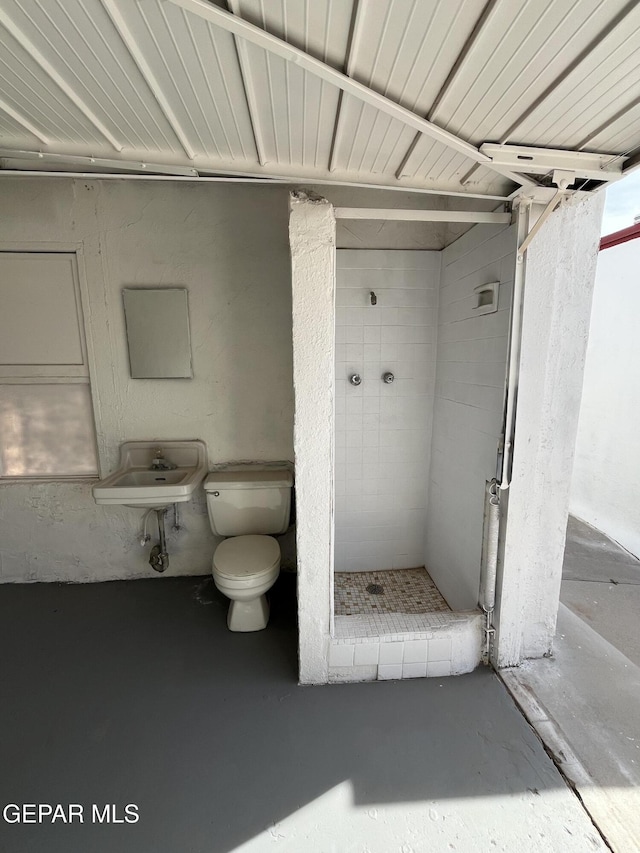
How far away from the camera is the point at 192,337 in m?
2.40

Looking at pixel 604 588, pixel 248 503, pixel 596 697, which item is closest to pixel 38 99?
pixel 248 503

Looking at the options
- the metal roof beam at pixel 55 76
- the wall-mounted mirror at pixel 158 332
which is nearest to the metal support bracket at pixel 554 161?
the metal roof beam at pixel 55 76

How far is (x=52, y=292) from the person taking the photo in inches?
91.8

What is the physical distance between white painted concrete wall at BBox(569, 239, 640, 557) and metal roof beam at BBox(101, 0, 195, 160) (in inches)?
128

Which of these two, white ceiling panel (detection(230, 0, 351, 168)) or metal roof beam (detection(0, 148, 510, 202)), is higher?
white ceiling panel (detection(230, 0, 351, 168))

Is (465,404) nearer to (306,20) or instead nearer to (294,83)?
(294,83)

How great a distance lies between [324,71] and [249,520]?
6.64 ft

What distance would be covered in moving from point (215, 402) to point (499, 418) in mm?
1623

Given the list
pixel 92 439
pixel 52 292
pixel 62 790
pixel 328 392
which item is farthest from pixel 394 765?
pixel 52 292

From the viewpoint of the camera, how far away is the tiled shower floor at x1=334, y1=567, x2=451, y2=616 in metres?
2.26

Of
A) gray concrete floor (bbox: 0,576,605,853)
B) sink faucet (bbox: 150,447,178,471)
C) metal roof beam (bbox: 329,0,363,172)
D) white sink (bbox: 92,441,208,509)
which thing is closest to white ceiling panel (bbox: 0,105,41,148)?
metal roof beam (bbox: 329,0,363,172)

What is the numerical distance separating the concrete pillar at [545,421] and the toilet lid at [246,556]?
1.12 m

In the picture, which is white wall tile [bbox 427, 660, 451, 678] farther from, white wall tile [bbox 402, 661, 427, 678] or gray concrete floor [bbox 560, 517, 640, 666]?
gray concrete floor [bbox 560, 517, 640, 666]

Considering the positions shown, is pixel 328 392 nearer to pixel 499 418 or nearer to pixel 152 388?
pixel 499 418
